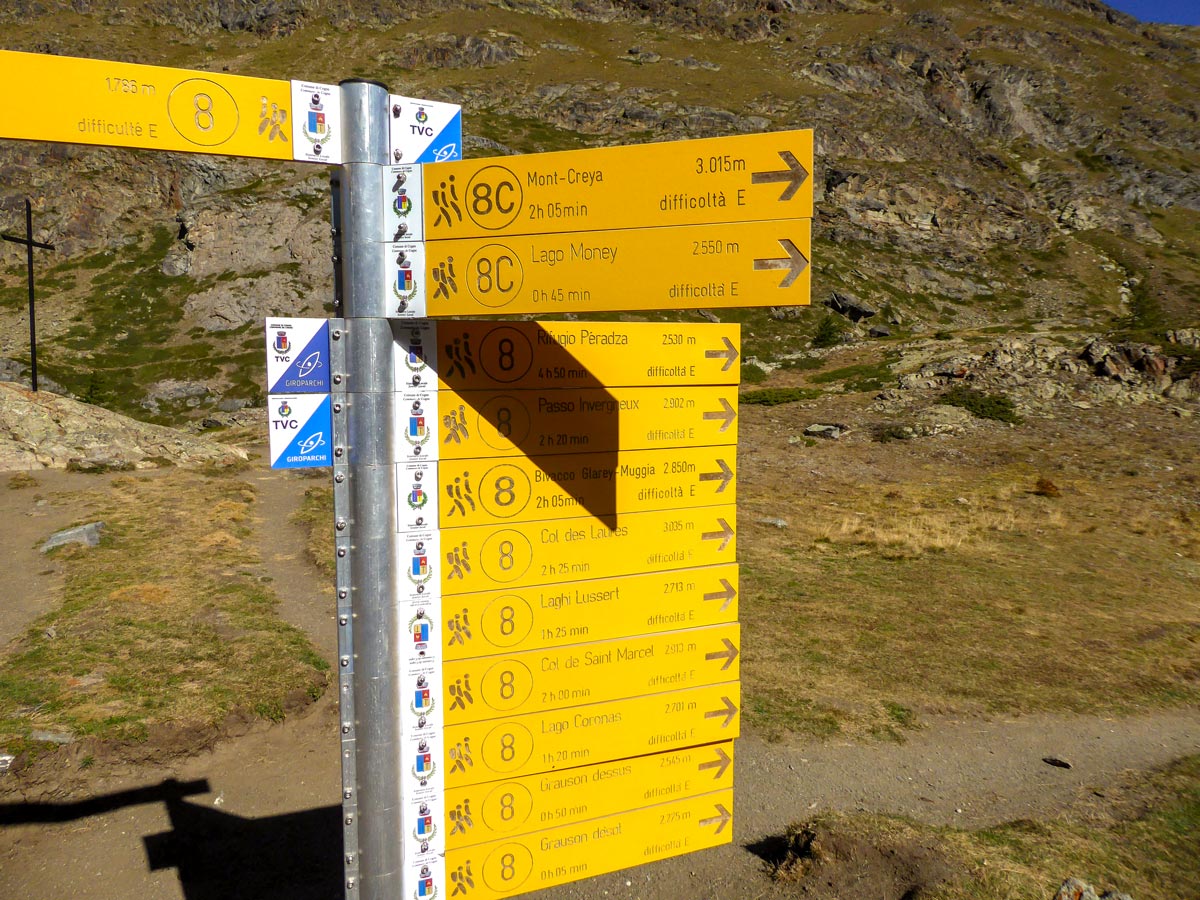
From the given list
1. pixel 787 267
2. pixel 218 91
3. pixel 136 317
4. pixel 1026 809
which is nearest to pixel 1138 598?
pixel 1026 809

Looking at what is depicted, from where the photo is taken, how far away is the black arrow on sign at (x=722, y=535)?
3.67 meters

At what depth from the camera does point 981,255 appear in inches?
2931

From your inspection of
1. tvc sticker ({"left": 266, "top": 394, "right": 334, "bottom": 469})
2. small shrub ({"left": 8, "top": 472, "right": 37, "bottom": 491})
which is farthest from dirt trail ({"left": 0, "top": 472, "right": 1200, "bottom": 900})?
small shrub ({"left": 8, "top": 472, "right": 37, "bottom": 491})

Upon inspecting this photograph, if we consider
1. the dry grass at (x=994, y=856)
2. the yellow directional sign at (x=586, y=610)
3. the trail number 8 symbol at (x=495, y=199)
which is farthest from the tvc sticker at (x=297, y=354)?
the dry grass at (x=994, y=856)

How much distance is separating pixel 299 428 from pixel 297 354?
0.28m

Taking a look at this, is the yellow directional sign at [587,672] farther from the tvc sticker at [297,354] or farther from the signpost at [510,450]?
the tvc sticker at [297,354]

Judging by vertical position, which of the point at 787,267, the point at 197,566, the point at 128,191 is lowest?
the point at 197,566

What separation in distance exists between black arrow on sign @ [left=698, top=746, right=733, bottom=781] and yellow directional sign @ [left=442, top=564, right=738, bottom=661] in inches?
26.3

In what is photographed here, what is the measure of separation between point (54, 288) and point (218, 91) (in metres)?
72.8

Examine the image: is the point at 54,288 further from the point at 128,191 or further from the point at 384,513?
the point at 384,513

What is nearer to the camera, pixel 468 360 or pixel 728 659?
pixel 468 360

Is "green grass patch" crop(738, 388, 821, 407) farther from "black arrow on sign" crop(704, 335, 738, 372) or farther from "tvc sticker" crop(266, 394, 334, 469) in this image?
"tvc sticker" crop(266, 394, 334, 469)

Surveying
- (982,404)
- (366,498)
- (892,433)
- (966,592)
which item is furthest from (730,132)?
(366,498)

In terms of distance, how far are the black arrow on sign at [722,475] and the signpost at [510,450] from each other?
13mm
